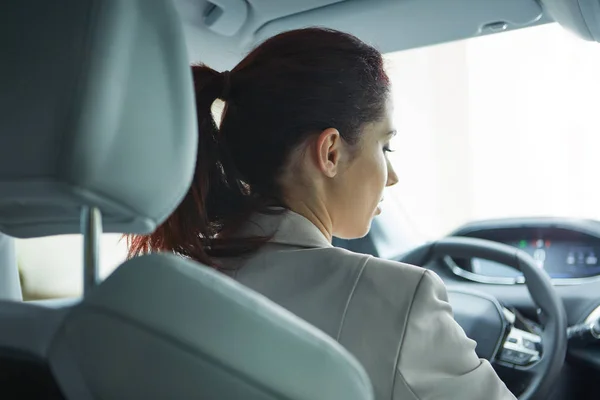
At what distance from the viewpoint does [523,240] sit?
2.50 m

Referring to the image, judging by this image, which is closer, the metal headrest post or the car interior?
the car interior

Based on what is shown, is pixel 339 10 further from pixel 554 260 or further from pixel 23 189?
pixel 23 189

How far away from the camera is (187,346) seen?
640 mm

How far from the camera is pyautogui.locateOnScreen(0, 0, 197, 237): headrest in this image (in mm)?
811

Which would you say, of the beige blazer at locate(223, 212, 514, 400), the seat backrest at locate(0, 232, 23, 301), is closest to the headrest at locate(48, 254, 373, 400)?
the beige blazer at locate(223, 212, 514, 400)

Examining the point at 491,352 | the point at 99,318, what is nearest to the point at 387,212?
the point at 491,352

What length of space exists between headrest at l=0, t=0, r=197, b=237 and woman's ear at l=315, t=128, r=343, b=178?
1.50 ft

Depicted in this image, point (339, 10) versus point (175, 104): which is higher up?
point (339, 10)

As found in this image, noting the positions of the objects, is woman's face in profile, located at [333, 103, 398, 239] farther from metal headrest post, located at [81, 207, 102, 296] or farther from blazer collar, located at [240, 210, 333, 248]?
metal headrest post, located at [81, 207, 102, 296]

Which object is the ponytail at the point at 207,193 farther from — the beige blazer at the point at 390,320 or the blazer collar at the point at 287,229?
the beige blazer at the point at 390,320

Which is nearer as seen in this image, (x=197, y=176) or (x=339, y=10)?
(x=197, y=176)

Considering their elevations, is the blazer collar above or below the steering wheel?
above

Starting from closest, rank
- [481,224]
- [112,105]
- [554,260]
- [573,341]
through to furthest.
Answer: [112,105]
[573,341]
[554,260]
[481,224]

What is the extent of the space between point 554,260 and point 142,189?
1812 millimetres
